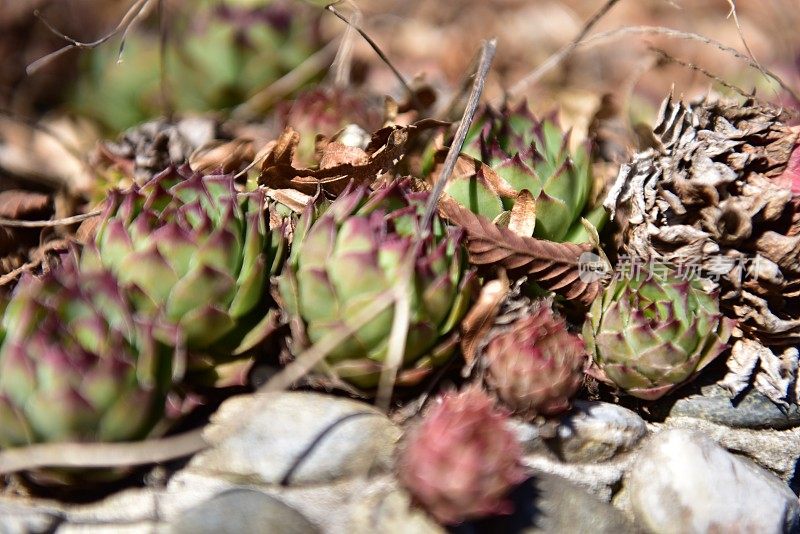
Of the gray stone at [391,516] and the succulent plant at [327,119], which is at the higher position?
the succulent plant at [327,119]

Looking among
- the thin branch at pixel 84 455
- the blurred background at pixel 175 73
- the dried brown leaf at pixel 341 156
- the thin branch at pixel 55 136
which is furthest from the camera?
the blurred background at pixel 175 73

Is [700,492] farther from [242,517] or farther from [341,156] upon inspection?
[341,156]

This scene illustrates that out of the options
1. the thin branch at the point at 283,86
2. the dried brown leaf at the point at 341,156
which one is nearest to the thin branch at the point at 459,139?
the dried brown leaf at the point at 341,156

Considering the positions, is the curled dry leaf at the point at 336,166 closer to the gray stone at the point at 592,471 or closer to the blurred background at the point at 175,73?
the blurred background at the point at 175,73

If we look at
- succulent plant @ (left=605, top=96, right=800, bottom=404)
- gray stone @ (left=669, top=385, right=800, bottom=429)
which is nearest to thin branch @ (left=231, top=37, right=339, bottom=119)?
succulent plant @ (left=605, top=96, right=800, bottom=404)

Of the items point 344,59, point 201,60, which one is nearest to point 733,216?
point 344,59

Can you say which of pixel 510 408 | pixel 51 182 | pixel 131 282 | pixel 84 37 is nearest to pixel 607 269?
pixel 510 408

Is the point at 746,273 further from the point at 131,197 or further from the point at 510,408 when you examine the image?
the point at 131,197
